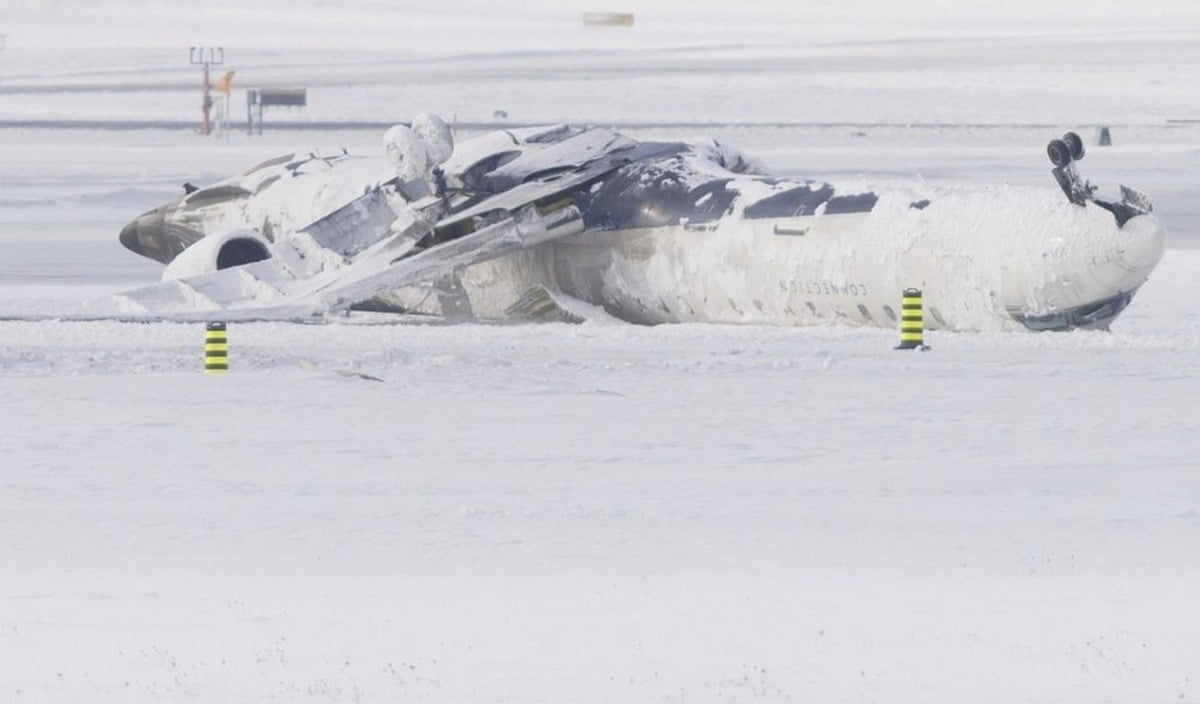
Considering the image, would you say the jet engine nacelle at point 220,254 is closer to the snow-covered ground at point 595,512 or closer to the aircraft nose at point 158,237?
the snow-covered ground at point 595,512

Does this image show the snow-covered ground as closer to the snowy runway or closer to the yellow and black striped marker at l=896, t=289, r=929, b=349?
the snowy runway

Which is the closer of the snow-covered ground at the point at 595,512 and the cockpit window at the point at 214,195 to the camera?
the snow-covered ground at the point at 595,512

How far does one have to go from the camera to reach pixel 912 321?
25203mm

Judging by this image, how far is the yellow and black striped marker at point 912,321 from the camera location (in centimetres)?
2520

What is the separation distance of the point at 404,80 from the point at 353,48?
39469mm

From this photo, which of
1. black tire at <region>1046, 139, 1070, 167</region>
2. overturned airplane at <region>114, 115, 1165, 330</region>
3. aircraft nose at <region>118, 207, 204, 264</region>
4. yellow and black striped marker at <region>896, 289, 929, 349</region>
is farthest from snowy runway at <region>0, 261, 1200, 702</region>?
aircraft nose at <region>118, 207, 204, 264</region>

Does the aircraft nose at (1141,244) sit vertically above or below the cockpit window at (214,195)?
above

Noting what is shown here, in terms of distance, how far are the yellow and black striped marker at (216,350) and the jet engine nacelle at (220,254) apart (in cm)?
743

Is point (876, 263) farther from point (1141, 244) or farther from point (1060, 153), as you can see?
point (1141, 244)

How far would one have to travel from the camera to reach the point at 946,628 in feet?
40.6

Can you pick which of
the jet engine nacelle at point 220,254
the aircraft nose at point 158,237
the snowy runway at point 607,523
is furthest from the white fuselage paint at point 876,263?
the aircraft nose at point 158,237

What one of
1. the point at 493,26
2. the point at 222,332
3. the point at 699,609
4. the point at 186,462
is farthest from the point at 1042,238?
the point at 493,26

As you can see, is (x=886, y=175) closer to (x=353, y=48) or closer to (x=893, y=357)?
(x=893, y=357)

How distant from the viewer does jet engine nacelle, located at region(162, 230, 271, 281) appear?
3098 centimetres
